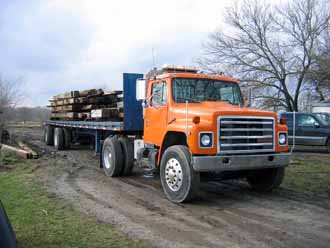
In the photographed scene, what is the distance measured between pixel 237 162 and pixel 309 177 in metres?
4.01

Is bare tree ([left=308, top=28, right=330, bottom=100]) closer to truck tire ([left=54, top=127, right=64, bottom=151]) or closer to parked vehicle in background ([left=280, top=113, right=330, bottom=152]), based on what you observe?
parked vehicle in background ([left=280, top=113, right=330, bottom=152])

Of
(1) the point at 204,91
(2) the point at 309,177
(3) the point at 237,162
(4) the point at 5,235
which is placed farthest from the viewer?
(2) the point at 309,177

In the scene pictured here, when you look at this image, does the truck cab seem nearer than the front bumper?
No

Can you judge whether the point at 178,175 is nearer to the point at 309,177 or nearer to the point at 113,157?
the point at 113,157

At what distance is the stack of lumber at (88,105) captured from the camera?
1244 cm

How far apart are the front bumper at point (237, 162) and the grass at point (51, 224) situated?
2017mm

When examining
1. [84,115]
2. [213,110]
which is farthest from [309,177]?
[84,115]

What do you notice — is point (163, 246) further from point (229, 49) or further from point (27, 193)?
point (229, 49)

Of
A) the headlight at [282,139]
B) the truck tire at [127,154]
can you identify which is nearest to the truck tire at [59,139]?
the truck tire at [127,154]

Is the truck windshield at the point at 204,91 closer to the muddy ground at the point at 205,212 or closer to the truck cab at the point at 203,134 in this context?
the truck cab at the point at 203,134

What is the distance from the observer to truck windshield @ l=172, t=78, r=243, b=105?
884cm

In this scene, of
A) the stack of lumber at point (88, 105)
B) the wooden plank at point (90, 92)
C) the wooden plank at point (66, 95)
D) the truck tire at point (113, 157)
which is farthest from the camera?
the wooden plank at point (66, 95)

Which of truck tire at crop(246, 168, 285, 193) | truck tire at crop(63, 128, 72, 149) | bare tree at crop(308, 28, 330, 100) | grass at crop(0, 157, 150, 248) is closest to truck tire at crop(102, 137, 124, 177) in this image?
grass at crop(0, 157, 150, 248)

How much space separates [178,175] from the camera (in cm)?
784
